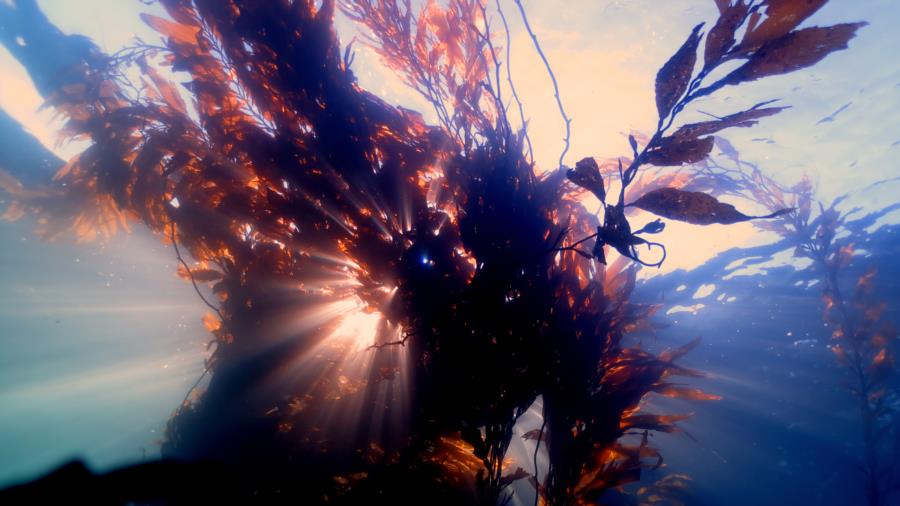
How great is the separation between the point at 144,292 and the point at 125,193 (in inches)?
785

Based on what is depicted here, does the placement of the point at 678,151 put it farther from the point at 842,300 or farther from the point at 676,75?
the point at 842,300

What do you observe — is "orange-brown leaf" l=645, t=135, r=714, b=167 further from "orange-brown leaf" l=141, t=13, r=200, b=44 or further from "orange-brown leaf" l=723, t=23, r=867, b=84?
"orange-brown leaf" l=141, t=13, r=200, b=44

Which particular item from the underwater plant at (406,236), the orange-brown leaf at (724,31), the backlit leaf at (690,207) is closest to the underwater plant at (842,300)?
the underwater plant at (406,236)

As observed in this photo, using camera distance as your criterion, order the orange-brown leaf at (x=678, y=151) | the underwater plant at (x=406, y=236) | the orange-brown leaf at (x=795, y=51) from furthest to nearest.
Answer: the underwater plant at (x=406, y=236) < the orange-brown leaf at (x=678, y=151) < the orange-brown leaf at (x=795, y=51)

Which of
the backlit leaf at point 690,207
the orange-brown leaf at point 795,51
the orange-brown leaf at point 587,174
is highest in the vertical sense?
the orange-brown leaf at point 795,51

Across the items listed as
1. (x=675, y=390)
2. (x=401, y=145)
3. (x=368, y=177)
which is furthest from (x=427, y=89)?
(x=675, y=390)

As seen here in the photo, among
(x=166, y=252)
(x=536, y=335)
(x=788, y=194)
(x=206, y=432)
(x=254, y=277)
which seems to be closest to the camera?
(x=536, y=335)

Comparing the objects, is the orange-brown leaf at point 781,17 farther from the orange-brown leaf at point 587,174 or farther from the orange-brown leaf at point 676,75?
Answer: the orange-brown leaf at point 587,174

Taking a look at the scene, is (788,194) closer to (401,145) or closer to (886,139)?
(886,139)

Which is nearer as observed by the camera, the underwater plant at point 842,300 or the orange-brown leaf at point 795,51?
the orange-brown leaf at point 795,51

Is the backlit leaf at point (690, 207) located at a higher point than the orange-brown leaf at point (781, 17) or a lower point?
lower

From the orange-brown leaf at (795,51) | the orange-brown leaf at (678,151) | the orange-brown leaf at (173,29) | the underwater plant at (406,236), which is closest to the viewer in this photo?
the orange-brown leaf at (795,51)

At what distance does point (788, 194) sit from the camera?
8727 mm

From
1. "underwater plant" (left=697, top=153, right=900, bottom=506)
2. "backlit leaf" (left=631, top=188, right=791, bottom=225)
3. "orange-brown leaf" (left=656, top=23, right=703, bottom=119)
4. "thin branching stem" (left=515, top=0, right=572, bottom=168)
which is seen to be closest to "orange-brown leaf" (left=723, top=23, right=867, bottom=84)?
"orange-brown leaf" (left=656, top=23, right=703, bottom=119)
